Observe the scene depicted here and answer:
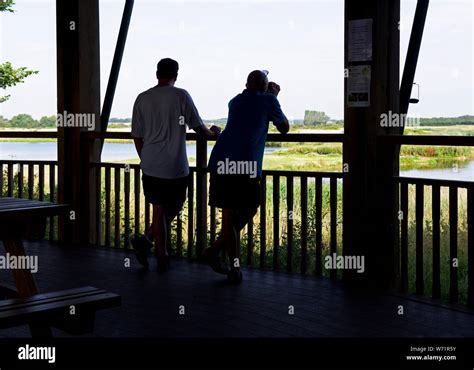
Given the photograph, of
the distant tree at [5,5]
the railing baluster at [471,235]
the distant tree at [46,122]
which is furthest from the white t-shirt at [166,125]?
the distant tree at [46,122]

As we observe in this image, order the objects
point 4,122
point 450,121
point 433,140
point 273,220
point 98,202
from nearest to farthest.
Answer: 1. point 433,140
2. point 273,220
3. point 98,202
4. point 450,121
5. point 4,122

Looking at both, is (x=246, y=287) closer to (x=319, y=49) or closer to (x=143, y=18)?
(x=319, y=49)

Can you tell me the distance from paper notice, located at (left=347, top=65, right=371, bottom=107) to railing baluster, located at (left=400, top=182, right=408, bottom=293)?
620mm

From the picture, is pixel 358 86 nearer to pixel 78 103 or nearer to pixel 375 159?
pixel 375 159

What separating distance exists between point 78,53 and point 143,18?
20494mm

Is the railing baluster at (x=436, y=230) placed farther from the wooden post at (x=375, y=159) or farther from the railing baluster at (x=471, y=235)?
the wooden post at (x=375, y=159)

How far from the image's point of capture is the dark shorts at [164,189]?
19.6ft

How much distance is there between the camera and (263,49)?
993 inches

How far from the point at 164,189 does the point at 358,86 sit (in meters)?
1.57

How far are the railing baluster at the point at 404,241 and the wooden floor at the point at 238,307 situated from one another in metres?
0.30

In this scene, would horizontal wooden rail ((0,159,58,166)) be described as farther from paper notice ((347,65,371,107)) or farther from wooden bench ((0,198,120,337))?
wooden bench ((0,198,120,337))

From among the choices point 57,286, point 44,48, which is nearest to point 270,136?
point 57,286

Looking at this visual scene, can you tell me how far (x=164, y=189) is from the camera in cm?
600

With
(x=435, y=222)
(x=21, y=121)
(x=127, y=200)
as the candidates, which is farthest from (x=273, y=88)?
(x=21, y=121)
